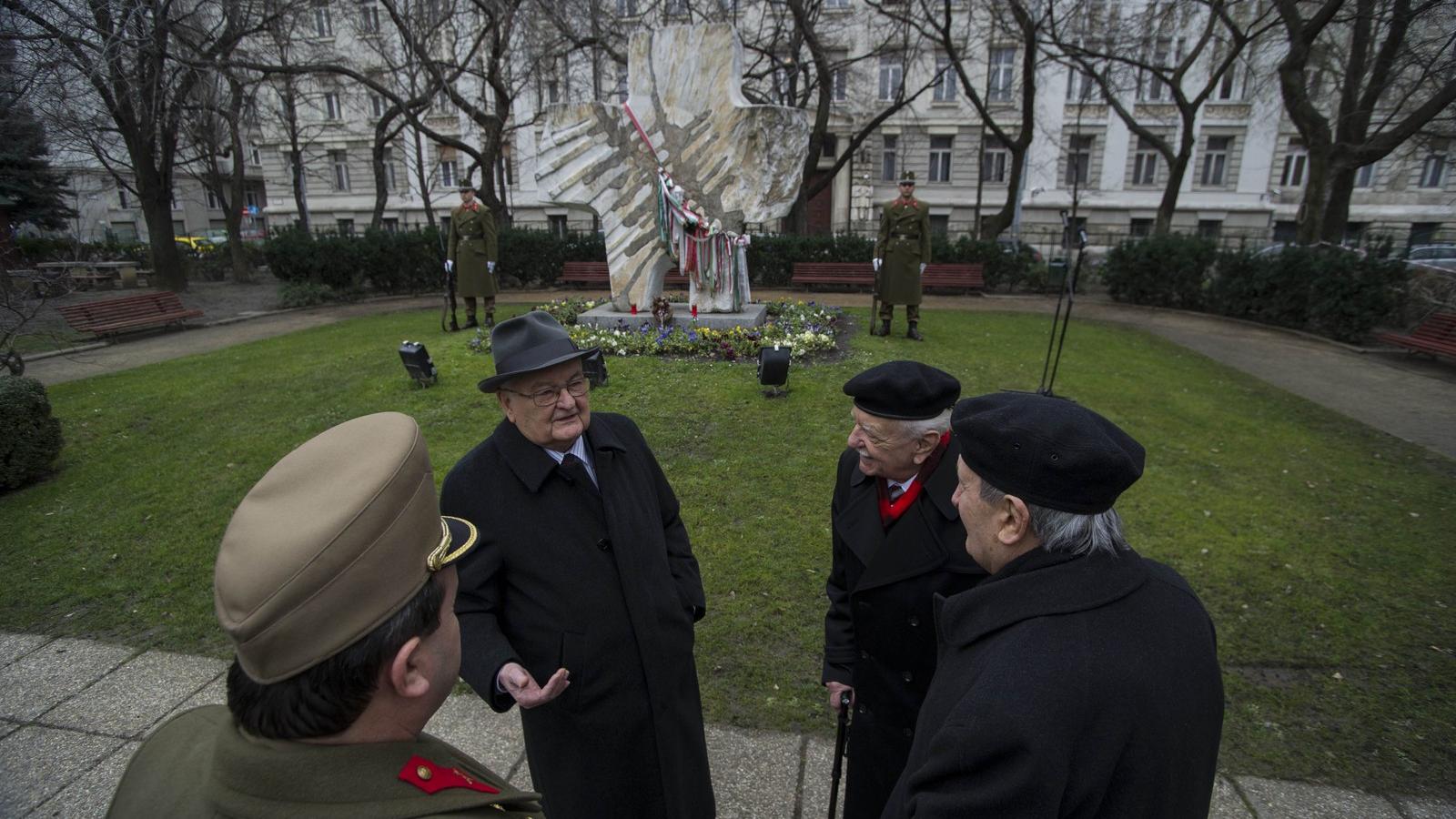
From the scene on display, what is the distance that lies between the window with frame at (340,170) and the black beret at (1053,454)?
43.3 metres

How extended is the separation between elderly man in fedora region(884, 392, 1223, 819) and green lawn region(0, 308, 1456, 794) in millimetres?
2256

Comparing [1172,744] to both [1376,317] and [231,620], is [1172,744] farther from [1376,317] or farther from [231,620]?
[1376,317]

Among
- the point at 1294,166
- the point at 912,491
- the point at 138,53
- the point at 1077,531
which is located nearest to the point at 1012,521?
the point at 1077,531

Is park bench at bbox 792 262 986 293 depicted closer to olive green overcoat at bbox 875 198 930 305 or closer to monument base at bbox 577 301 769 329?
olive green overcoat at bbox 875 198 930 305

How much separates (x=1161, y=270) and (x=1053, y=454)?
1671 centimetres

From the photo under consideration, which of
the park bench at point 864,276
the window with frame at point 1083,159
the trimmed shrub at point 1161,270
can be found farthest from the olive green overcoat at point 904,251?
the window with frame at point 1083,159

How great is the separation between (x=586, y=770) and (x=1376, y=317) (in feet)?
48.3

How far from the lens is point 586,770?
232 cm

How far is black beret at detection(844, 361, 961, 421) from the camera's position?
2.34 meters

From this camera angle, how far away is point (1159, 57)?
29281 mm

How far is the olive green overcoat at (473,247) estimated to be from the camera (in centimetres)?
1226

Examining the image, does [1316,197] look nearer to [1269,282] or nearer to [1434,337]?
[1269,282]

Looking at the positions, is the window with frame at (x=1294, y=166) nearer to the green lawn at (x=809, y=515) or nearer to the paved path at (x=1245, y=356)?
the paved path at (x=1245, y=356)

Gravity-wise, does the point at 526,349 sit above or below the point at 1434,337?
above
